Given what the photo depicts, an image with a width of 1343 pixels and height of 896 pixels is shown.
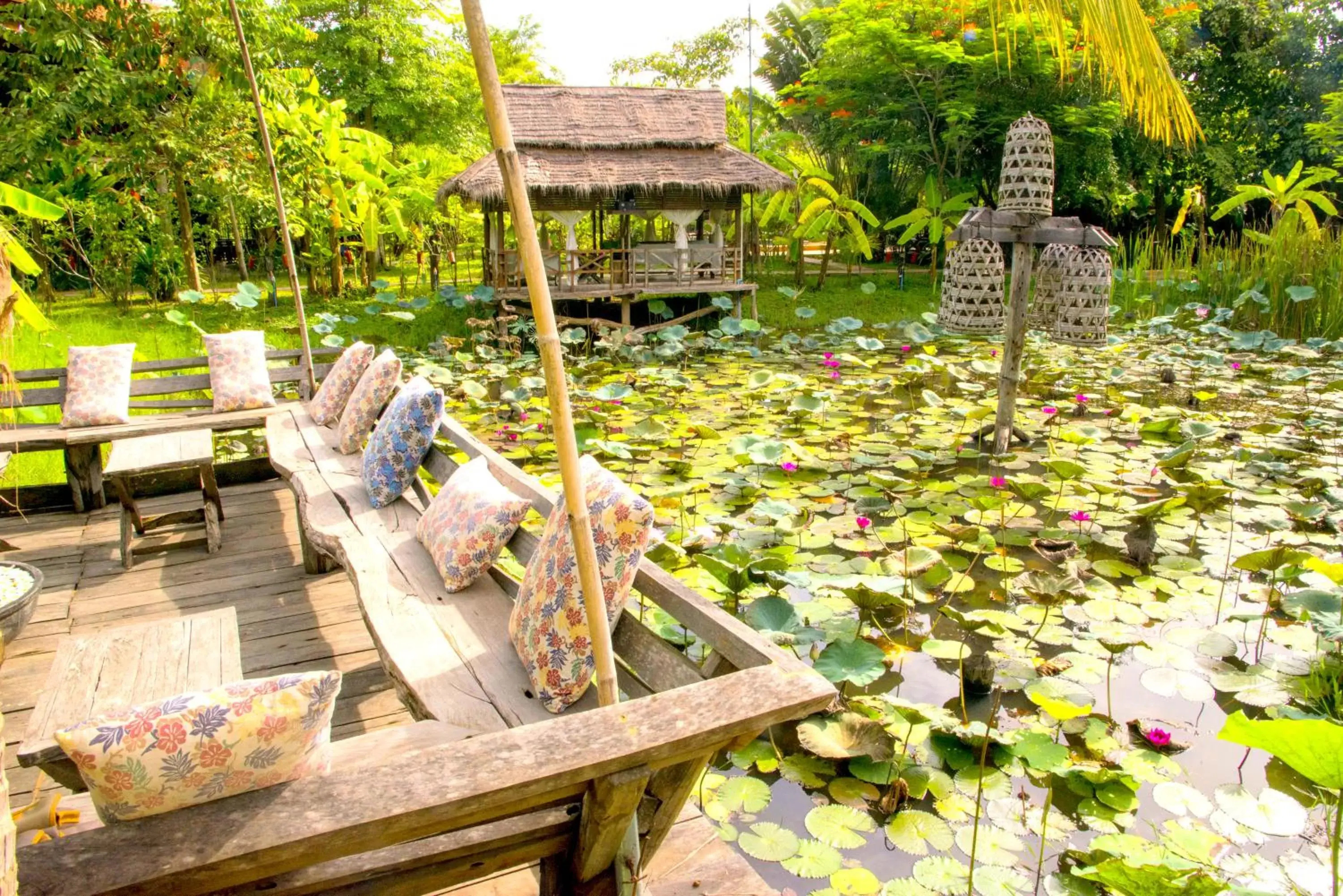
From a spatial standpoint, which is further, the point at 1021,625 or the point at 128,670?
the point at 1021,625

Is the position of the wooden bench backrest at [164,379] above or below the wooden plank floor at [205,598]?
above

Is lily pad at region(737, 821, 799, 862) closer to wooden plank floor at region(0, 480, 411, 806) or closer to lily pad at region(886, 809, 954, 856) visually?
lily pad at region(886, 809, 954, 856)

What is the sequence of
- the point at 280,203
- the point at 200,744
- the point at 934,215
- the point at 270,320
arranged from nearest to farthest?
the point at 200,744
the point at 280,203
the point at 270,320
the point at 934,215

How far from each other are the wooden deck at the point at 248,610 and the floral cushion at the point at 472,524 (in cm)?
48

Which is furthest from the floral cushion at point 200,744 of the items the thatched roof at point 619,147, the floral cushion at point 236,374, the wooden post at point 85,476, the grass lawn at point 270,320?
the thatched roof at point 619,147

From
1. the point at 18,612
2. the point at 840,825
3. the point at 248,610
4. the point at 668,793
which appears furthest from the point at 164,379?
the point at 668,793

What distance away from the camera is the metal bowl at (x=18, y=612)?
106 inches

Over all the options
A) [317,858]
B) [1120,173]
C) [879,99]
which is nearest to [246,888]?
[317,858]

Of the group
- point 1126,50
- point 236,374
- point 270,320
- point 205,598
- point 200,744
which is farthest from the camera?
point 270,320

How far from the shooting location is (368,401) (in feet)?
13.7

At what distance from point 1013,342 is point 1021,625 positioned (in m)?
2.24

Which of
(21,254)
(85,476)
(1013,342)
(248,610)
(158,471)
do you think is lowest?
(248,610)

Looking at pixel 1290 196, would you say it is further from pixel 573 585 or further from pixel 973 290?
pixel 573 585

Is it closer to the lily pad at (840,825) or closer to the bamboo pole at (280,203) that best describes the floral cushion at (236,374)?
the bamboo pole at (280,203)
